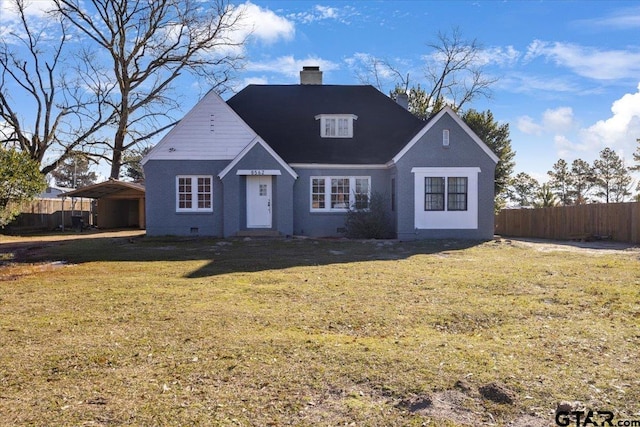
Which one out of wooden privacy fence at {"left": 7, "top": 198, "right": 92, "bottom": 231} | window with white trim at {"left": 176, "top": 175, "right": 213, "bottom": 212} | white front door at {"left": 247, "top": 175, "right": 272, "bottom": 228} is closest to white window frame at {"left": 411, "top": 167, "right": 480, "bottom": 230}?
white front door at {"left": 247, "top": 175, "right": 272, "bottom": 228}

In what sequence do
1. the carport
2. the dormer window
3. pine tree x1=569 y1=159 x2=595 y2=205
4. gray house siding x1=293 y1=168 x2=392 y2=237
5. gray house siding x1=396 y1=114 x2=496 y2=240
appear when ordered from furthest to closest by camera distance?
pine tree x1=569 y1=159 x2=595 y2=205 → the carport → the dormer window → gray house siding x1=293 y1=168 x2=392 y2=237 → gray house siding x1=396 y1=114 x2=496 y2=240

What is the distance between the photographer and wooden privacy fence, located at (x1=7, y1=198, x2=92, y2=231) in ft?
96.6

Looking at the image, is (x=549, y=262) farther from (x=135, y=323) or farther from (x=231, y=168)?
(x=231, y=168)

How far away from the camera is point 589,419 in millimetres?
4008

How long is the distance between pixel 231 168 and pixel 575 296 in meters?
14.5

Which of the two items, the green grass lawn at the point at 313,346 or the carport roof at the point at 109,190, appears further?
the carport roof at the point at 109,190

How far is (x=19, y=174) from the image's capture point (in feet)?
53.9

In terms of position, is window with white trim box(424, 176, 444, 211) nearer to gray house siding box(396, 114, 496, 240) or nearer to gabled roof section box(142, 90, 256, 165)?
gray house siding box(396, 114, 496, 240)

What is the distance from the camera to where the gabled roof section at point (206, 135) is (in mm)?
21031

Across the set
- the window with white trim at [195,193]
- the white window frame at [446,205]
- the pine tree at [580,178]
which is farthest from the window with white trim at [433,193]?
the pine tree at [580,178]

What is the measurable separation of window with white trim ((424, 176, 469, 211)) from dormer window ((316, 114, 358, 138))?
4.89 m

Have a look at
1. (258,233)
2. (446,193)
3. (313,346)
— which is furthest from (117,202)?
(313,346)

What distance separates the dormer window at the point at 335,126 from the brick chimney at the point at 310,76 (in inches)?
176

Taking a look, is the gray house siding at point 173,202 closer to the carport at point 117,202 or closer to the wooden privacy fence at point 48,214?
the carport at point 117,202
